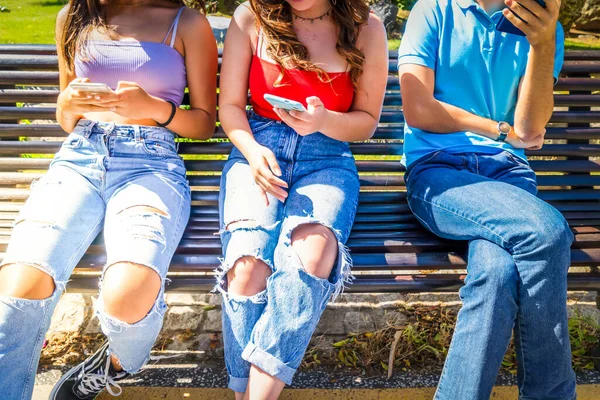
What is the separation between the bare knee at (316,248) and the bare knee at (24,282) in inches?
33.7

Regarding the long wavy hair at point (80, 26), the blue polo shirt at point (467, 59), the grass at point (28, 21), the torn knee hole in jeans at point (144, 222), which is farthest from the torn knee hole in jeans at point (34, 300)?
the grass at point (28, 21)

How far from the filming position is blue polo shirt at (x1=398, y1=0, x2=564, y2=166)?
2529 millimetres

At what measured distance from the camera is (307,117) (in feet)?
7.29

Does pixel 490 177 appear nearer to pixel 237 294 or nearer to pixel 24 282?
pixel 237 294

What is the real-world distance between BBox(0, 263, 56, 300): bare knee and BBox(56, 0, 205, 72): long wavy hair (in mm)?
970

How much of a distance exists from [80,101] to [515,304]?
172 centimetres

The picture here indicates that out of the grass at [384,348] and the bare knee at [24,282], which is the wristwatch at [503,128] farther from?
the bare knee at [24,282]

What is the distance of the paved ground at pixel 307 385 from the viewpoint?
8.46ft

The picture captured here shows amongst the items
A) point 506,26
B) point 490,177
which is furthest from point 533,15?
point 490,177

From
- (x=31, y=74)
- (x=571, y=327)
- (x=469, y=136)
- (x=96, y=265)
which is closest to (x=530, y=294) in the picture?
(x=469, y=136)

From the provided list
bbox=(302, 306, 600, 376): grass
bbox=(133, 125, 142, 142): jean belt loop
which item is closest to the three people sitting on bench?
bbox=(133, 125, 142, 142): jean belt loop

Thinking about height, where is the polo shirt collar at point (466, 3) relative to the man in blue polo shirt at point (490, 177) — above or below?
above

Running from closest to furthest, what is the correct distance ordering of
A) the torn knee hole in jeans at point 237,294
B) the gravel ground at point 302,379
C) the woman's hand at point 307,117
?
the torn knee hole in jeans at point 237,294 < the woman's hand at point 307,117 < the gravel ground at point 302,379

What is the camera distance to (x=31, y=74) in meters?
2.90
